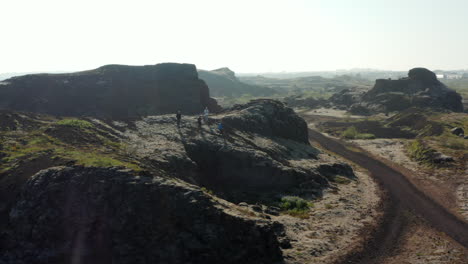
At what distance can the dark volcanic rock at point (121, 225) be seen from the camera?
24.1 metres

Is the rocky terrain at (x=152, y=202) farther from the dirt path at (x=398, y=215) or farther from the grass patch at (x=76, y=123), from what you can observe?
the dirt path at (x=398, y=215)

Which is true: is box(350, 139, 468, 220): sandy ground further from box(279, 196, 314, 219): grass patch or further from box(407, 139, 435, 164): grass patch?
box(279, 196, 314, 219): grass patch

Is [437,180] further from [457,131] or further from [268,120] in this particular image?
[457,131]

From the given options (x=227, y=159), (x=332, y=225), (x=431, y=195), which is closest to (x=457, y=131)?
(x=431, y=195)

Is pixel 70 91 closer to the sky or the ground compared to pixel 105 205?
closer to the sky

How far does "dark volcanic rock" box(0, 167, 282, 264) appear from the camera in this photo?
79.0ft

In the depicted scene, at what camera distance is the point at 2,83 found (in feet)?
262

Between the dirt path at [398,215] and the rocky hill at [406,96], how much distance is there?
94592 mm

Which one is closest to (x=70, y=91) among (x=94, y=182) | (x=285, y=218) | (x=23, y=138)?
(x=23, y=138)

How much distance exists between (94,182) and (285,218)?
21.3m

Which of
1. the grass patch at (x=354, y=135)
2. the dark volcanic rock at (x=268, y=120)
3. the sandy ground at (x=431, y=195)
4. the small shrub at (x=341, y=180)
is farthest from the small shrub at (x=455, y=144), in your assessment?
the small shrub at (x=341, y=180)

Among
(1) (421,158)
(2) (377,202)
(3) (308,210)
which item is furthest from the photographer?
(1) (421,158)

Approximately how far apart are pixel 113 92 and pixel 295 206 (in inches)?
2645

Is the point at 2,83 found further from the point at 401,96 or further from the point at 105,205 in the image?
the point at 401,96
